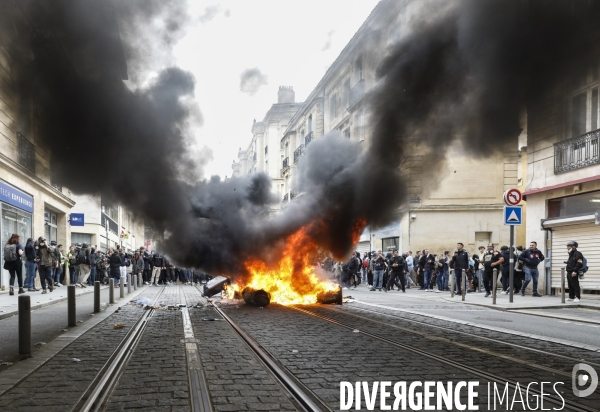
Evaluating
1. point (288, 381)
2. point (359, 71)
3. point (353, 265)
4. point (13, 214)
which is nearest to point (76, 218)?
point (13, 214)

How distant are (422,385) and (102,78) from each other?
7845 mm

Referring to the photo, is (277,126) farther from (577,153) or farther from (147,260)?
(577,153)

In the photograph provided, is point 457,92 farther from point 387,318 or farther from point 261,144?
point 261,144

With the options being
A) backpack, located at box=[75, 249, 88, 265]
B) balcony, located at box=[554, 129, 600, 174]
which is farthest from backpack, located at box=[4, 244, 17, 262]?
balcony, located at box=[554, 129, 600, 174]

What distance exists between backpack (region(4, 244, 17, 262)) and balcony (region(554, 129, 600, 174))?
16597 mm

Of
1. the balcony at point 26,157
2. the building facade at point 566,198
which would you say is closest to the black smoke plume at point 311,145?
the balcony at point 26,157

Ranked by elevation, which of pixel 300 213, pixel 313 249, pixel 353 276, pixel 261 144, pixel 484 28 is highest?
pixel 261 144

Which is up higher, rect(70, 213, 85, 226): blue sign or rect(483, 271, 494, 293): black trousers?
rect(70, 213, 85, 226): blue sign

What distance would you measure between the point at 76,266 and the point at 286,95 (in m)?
39.8

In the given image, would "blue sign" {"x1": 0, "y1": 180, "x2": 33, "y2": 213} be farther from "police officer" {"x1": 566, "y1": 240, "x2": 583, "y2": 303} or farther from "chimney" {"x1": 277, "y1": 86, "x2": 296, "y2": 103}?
"chimney" {"x1": 277, "y1": 86, "x2": 296, "y2": 103}

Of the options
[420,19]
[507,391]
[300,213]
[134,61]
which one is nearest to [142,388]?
[507,391]

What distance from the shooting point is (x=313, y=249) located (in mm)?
14914

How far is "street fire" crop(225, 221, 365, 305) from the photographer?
14898mm

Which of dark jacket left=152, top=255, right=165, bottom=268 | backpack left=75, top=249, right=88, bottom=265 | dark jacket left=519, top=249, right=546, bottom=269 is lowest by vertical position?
dark jacket left=152, top=255, right=165, bottom=268
